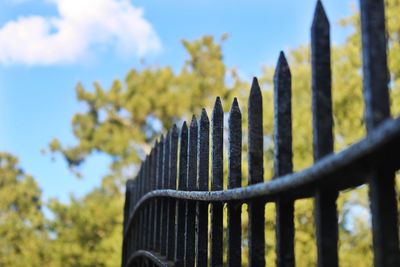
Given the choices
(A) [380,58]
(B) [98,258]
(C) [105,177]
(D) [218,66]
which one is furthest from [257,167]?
(C) [105,177]

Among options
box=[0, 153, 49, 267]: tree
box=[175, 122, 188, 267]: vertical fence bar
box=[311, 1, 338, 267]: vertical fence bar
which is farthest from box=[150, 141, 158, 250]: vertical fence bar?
box=[0, 153, 49, 267]: tree

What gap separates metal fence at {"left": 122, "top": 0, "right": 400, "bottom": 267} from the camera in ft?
2.81

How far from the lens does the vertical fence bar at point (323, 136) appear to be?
1.00 metres

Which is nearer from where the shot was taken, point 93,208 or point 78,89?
point 93,208

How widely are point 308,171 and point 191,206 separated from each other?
3.54 ft

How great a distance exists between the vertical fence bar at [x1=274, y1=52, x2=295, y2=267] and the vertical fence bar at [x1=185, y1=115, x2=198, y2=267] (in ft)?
2.85

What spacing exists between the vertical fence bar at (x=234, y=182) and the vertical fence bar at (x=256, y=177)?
6.4 inches

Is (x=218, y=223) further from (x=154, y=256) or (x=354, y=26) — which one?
(x=354, y=26)

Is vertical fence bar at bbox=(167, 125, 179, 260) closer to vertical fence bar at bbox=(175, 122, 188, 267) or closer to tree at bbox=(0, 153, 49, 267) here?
vertical fence bar at bbox=(175, 122, 188, 267)

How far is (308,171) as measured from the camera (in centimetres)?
103

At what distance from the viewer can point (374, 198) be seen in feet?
2.85

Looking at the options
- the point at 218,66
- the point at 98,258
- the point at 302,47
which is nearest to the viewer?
the point at 302,47

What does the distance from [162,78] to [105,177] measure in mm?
5343

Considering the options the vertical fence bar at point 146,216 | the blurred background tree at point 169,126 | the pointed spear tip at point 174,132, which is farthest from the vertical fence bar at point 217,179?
the blurred background tree at point 169,126
